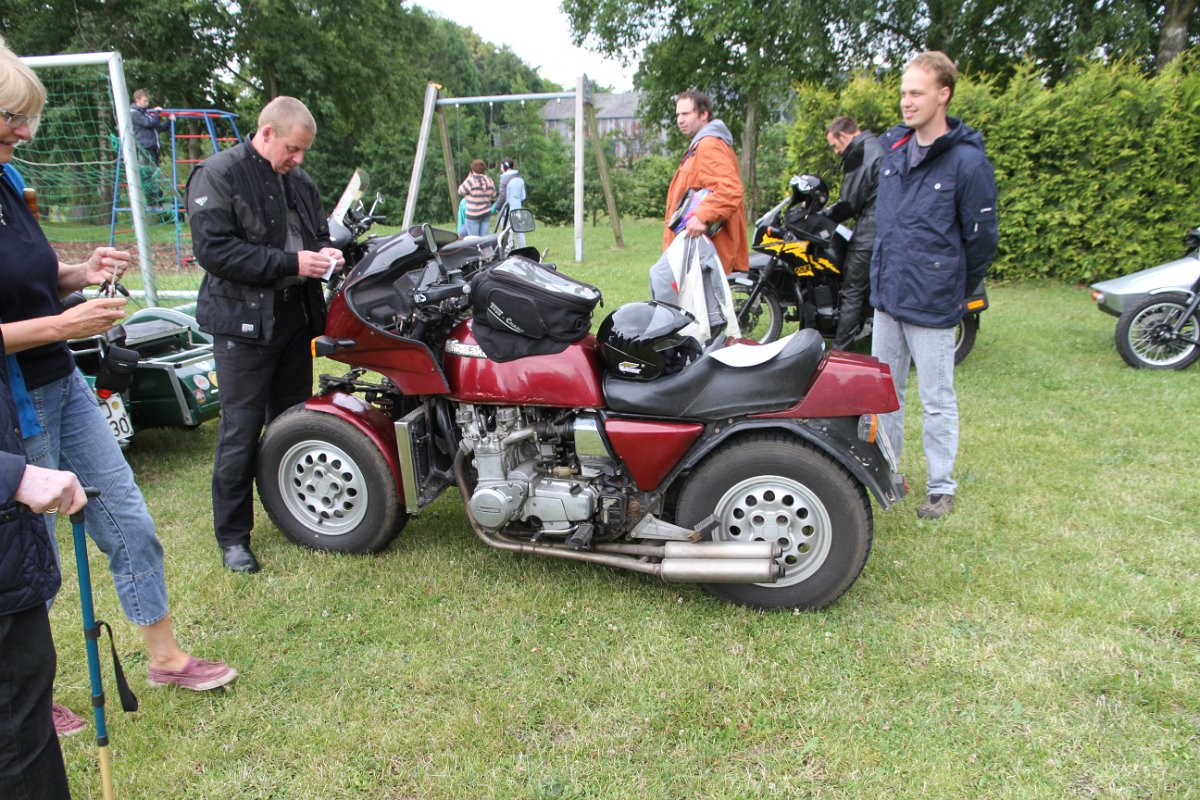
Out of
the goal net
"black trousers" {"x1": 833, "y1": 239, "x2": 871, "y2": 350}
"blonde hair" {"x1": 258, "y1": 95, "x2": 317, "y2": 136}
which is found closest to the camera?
"blonde hair" {"x1": 258, "y1": 95, "x2": 317, "y2": 136}

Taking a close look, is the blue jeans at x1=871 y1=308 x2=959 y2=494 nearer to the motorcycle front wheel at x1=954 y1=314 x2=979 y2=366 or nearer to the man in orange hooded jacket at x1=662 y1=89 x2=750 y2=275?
the man in orange hooded jacket at x1=662 y1=89 x2=750 y2=275

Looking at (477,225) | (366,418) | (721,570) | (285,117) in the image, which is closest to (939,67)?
(721,570)

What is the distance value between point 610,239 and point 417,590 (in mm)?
14742

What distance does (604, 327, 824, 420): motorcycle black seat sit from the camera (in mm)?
3059

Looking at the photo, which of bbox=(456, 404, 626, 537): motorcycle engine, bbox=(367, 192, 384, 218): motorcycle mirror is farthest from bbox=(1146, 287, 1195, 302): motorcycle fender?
bbox=(367, 192, 384, 218): motorcycle mirror

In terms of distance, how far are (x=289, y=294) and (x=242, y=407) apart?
55 cm

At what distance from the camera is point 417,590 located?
3467 millimetres

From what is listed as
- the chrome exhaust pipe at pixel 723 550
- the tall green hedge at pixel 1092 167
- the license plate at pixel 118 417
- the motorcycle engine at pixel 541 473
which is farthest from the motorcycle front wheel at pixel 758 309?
the tall green hedge at pixel 1092 167

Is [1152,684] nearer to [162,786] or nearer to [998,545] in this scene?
[998,545]

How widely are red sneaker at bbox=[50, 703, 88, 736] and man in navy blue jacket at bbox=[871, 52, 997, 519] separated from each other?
361cm

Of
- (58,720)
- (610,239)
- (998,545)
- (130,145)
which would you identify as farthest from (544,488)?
(610,239)

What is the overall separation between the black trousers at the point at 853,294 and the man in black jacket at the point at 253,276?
4196 millimetres

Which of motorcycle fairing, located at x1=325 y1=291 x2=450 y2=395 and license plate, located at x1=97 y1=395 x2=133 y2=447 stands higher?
motorcycle fairing, located at x1=325 y1=291 x2=450 y2=395

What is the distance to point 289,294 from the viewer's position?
363 cm
